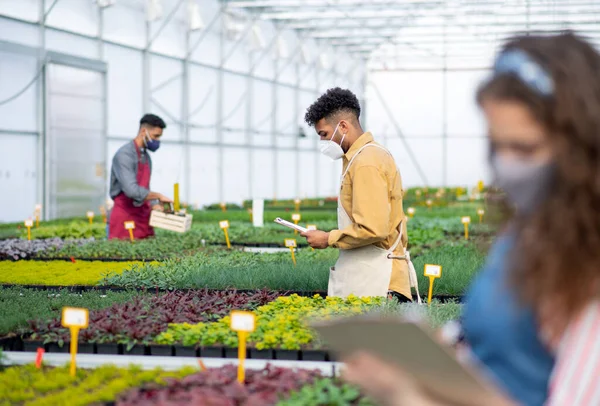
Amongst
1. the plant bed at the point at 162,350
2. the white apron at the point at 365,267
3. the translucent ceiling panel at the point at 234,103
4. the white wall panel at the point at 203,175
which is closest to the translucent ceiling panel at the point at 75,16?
the white wall panel at the point at 203,175

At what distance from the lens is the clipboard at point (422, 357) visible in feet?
4.46

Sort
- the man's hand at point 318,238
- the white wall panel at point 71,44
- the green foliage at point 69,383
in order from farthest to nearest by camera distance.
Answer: the white wall panel at point 71,44 < the man's hand at point 318,238 < the green foliage at point 69,383

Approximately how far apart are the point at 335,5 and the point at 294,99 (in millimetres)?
4655

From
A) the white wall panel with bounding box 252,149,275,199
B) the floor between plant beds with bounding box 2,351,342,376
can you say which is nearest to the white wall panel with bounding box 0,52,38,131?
the white wall panel with bounding box 252,149,275,199

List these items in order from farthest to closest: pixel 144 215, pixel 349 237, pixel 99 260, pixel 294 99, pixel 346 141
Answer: pixel 294 99, pixel 144 215, pixel 99 260, pixel 346 141, pixel 349 237

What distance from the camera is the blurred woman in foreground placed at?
4.36 ft

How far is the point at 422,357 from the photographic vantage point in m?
1.39

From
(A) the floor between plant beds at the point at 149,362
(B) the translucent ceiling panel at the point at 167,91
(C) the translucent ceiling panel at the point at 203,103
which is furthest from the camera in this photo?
(C) the translucent ceiling panel at the point at 203,103

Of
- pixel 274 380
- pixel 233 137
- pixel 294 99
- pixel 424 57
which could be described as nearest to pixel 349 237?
pixel 274 380

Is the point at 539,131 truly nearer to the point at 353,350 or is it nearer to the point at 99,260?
the point at 353,350

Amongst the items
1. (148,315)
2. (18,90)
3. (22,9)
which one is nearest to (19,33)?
(22,9)

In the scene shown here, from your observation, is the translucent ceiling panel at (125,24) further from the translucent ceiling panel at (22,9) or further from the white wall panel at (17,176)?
the white wall panel at (17,176)

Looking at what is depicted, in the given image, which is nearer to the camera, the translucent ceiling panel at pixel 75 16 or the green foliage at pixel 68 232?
the green foliage at pixel 68 232

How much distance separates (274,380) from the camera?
2725 mm
